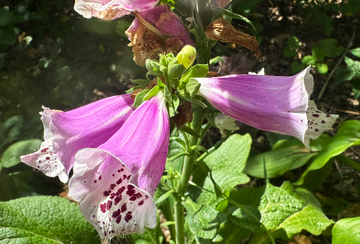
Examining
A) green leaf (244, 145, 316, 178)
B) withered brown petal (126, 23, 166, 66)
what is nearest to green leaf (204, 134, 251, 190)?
green leaf (244, 145, 316, 178)

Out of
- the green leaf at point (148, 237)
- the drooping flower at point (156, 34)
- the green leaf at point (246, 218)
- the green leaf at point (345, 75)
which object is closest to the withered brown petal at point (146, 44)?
the drooping flower at point (156, 34)

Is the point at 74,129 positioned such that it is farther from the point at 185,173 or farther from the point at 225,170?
the point at 225,170

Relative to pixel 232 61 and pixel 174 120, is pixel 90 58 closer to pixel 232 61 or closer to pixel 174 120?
pixel 232 61

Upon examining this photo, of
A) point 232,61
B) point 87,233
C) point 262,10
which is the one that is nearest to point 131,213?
point 87,233

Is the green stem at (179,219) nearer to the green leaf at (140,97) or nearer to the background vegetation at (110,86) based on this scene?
the background vegetation at (110,86)

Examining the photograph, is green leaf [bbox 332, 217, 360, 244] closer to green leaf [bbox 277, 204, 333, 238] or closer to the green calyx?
green leaf [bbox 277, 204, 333, 238]

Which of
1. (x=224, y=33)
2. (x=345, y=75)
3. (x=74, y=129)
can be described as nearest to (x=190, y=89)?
(x=224, y=33)
